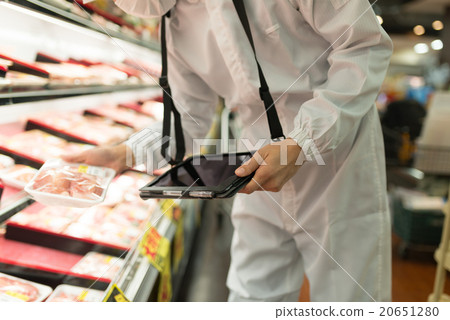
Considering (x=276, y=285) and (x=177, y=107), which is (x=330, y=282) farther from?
(x=177, y=107)

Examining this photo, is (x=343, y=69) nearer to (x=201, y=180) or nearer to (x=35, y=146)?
(x=201, y=180)

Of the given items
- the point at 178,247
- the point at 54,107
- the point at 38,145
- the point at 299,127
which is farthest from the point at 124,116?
the point at 299,127

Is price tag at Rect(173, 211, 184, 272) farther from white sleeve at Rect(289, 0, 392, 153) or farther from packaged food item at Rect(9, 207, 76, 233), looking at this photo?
white sleeve at Rect(289, 0, 392, 153)

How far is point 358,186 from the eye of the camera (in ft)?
4.10

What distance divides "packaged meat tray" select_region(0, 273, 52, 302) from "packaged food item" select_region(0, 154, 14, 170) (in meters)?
0.28

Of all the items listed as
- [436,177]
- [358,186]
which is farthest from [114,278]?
[436,177]

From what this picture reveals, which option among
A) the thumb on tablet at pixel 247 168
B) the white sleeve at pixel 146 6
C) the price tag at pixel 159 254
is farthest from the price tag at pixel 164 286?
the white sleeve at pixel 146 6

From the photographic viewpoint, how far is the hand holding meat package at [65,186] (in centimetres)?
94

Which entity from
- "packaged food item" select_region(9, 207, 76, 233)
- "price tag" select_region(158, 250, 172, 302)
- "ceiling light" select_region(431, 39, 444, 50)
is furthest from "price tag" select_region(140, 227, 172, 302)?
"ceiling light" select_region(431, 39, 444, 50)

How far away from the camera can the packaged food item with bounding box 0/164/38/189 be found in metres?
1.05

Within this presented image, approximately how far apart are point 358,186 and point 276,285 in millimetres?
470

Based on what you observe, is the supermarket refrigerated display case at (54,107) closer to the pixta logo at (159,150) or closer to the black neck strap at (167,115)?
the black neck strap at (167,115)

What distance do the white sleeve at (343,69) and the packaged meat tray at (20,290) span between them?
78cm

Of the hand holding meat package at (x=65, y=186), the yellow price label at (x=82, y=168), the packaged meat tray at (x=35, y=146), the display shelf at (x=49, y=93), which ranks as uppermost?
the display shelf at (x=49, y=93)
